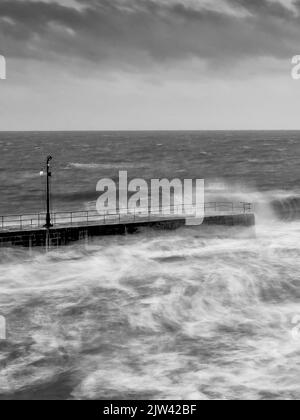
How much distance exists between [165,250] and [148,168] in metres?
73.1

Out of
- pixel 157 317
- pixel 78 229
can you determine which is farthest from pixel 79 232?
pixel 157 317

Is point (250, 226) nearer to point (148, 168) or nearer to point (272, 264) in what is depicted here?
point (272, 264)

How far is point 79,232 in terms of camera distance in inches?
1288

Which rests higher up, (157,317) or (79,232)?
(79,232)

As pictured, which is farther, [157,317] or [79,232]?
[79,232]

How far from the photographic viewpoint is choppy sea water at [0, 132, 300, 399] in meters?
16.4

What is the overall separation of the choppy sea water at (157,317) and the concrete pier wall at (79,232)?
21.6 inches

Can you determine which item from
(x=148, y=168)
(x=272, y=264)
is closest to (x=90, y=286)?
(x=272, y=264)

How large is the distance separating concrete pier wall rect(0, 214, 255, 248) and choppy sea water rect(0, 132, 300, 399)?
55 cm

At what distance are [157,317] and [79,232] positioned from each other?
12.4m

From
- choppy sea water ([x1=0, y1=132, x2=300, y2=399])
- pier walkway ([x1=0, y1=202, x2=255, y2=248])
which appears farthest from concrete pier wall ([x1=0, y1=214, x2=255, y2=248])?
choppy sea water ([x1=0, y1=132, x2=300, y2=399])

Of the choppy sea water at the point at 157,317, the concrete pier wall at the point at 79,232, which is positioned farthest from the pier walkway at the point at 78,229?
the choppy sea water at the point at 157,317

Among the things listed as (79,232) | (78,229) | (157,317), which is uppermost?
(78,229)

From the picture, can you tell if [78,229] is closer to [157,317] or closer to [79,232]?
[79,232]
